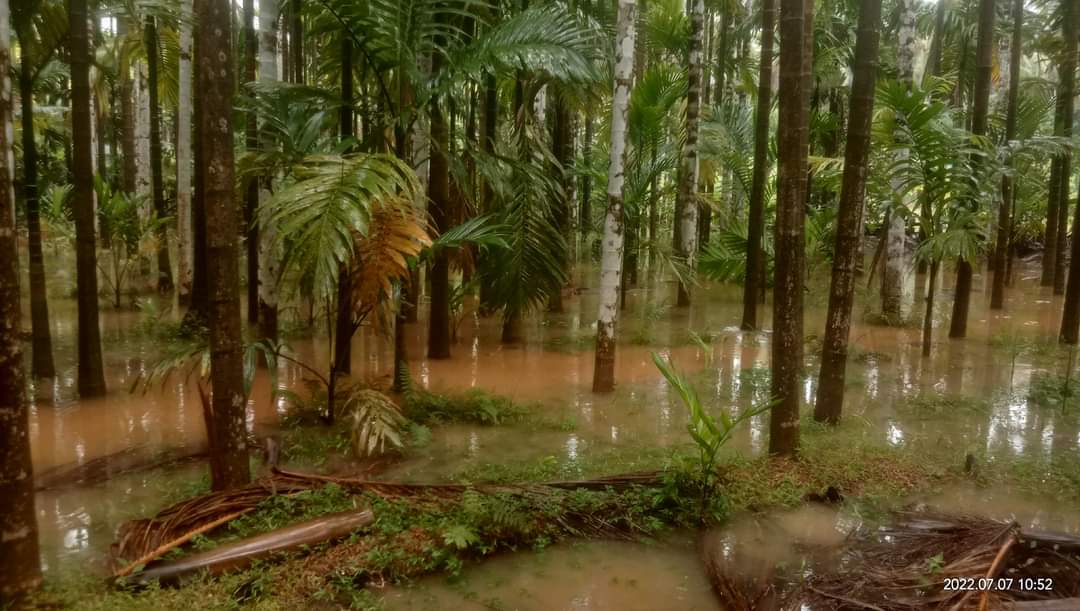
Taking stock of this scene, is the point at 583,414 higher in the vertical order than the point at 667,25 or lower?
lower

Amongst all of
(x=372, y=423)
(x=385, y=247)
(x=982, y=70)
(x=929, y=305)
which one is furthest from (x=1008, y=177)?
(x=372, y=423)

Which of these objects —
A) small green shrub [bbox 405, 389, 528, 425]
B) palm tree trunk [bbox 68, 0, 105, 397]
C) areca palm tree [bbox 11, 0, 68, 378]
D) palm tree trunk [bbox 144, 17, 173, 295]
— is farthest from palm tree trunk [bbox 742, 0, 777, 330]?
palm tree trunk [bbox 144, 17, 173, 295]

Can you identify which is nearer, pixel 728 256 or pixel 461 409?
pixel 461 409

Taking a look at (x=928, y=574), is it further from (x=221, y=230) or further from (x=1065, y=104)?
(x=1065, y=104)

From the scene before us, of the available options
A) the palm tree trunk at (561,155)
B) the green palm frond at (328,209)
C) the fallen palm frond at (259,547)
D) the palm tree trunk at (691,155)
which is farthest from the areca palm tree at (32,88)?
the palm tree trunk at (691,155)

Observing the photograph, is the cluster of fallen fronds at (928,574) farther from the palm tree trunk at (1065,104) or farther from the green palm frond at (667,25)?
the green palm frond at (667,25)

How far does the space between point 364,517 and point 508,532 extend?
0.85 meters

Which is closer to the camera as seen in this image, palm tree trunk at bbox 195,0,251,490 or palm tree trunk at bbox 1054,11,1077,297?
palm tree trunk at bbox 195,0,251,490

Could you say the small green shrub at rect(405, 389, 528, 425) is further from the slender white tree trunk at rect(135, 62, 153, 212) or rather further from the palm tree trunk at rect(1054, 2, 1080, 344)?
the slender white tree trunk at rect(135, 62, 153, 212)

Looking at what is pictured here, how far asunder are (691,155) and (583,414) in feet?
18.5

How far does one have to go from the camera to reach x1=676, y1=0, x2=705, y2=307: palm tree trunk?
1055 centimetres

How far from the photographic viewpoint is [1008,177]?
10.1 metres

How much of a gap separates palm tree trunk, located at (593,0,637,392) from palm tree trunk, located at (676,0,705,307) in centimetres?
364

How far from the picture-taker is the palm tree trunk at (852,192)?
220 inches
